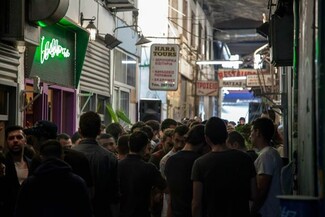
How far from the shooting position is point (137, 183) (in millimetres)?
7605

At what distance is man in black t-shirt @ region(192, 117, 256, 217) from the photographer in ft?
22.3

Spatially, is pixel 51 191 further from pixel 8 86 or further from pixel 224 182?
pixel 8 86

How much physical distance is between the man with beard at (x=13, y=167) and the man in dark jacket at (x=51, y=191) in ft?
3.33

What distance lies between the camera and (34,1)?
11062 mm

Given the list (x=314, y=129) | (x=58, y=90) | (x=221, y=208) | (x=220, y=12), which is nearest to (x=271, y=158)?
(x=221, y=208)

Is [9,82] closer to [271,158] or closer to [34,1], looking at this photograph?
[34,1]

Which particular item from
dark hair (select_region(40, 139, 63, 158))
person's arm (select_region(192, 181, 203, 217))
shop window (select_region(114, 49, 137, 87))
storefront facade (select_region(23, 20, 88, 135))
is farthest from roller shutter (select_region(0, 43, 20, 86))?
shop window (select_region(114, 49, 137, 87))

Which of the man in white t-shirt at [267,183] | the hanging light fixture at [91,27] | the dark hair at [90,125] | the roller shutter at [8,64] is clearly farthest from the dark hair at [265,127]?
the hanging light fixture at [91,27]

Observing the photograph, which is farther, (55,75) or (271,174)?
(55,75)

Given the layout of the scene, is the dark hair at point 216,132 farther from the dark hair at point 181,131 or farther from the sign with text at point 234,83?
the sign with text at point 234,83

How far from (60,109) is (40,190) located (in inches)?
358

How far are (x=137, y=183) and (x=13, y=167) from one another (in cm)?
141

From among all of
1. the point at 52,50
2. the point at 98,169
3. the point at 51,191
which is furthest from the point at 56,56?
the point at 51,191

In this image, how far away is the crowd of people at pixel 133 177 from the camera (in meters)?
5.79
